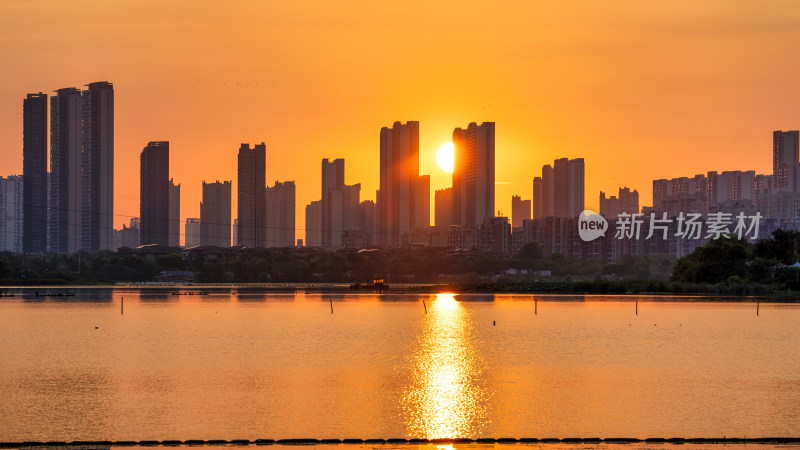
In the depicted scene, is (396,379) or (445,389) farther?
(396,379)

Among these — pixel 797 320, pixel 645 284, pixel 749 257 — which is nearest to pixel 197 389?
pixel 797 320

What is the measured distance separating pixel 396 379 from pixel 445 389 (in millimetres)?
4094

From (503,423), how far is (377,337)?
4075cm

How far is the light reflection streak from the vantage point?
110 ft

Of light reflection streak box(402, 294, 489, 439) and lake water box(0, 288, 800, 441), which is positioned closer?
light reflection streak box(402, 294, 489, 439)

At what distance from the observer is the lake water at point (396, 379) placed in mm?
33562

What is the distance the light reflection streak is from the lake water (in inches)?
4.7

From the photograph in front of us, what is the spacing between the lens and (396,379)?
47.0 m

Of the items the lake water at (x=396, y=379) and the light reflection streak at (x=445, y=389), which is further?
the lake water at (x=396, y=379)

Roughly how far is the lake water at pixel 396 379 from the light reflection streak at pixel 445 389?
12 centimetres

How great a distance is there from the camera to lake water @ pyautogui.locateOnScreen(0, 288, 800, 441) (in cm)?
3356

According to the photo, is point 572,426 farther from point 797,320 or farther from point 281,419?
point 797,320

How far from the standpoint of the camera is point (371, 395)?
136ft

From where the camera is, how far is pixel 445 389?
1711 inches
